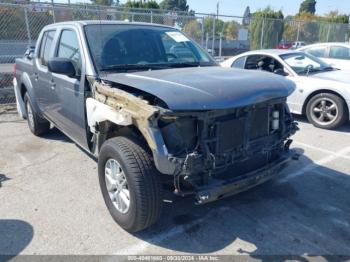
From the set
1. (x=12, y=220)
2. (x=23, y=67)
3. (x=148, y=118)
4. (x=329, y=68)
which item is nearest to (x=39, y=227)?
(x=12, y=220)

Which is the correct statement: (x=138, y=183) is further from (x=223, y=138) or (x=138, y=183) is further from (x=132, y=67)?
(x=132, y=67)

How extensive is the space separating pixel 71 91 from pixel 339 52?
29.3 feet

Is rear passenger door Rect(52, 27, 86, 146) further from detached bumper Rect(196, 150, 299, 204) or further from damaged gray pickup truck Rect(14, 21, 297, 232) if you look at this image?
detached bumper Rect(196, 150, 299, 204)

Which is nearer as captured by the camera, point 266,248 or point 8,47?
point 266,248

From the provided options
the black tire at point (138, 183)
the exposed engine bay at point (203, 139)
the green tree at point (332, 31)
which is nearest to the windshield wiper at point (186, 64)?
the exposed engine bay at point (203, 139)

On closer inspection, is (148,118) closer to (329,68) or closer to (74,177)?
(74,177)

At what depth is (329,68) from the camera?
25.2ft

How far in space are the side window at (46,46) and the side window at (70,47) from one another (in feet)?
1.46

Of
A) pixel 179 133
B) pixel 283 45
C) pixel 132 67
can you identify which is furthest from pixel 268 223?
pixel 283 45

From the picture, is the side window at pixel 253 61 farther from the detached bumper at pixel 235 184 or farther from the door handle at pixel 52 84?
the door handle at pixel 52 84

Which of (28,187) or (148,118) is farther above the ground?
(148,118)

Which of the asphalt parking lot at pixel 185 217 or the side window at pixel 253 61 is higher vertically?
the side window at pixel 253 61

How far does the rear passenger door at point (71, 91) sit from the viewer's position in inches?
156

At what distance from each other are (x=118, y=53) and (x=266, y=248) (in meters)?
2.69
